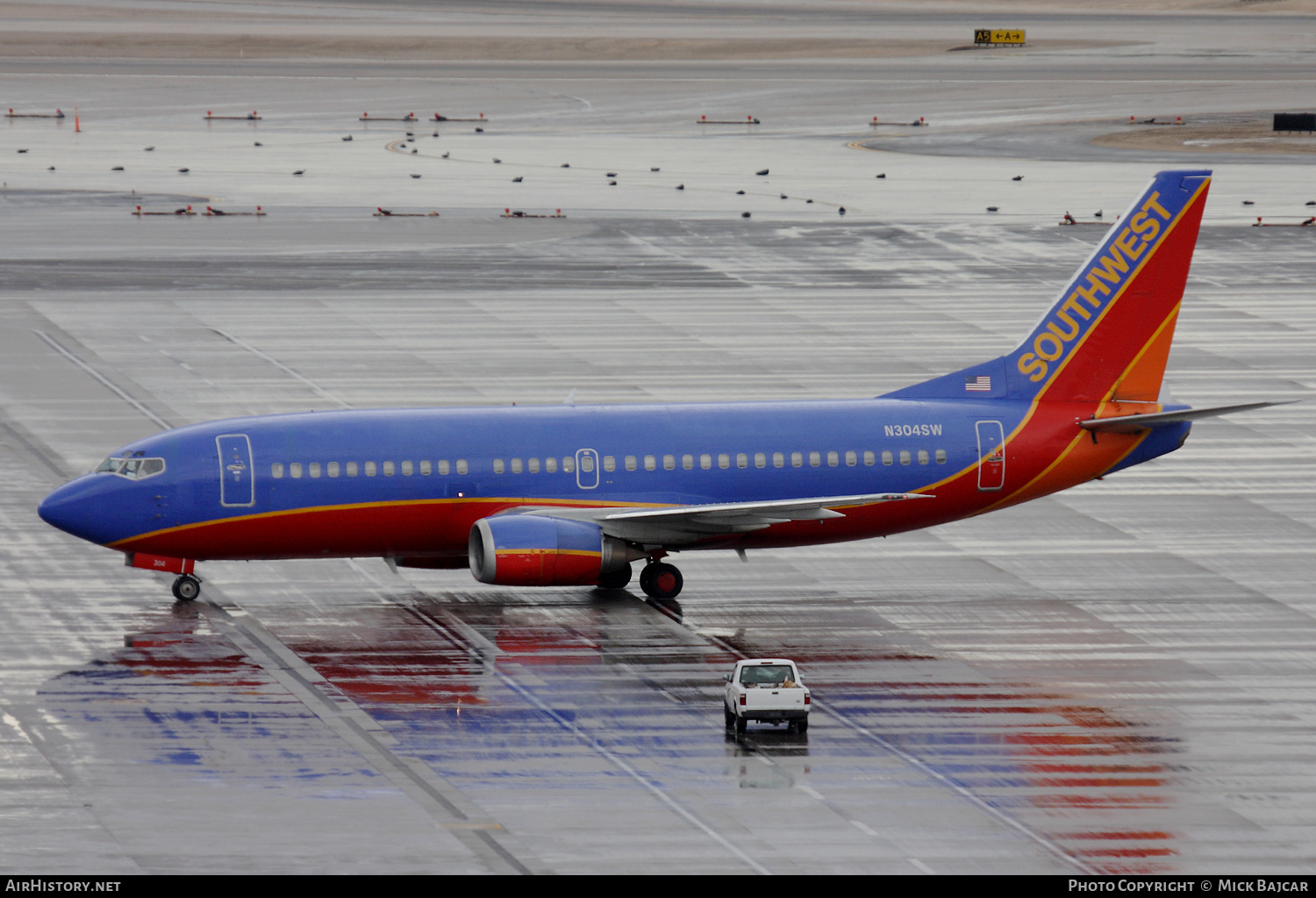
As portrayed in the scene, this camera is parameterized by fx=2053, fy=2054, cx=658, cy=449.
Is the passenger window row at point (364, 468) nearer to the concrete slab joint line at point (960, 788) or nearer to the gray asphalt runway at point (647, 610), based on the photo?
the gray asphalt runway at point (647, 610)

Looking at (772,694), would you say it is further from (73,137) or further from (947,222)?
(73,137)

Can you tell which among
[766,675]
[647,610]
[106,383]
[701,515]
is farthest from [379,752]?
[106,383]

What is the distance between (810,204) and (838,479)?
219ft

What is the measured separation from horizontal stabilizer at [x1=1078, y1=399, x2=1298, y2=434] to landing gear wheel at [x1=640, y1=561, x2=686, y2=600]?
10415 mm

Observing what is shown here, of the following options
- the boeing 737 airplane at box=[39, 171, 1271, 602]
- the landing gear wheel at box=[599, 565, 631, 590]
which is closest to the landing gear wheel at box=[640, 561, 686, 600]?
the boeing 737 airplane at box=[39, 171, 1271, 602]

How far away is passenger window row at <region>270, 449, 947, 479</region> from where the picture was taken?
45.5 m

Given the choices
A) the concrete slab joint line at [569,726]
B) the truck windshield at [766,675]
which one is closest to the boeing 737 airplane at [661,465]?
the concrete slab joint line at [569,726]

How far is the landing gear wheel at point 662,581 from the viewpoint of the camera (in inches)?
1831

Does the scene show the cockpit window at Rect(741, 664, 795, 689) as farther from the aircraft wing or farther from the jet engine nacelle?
the jet engine nacelle

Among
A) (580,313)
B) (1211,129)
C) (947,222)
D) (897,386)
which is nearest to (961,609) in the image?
(897,386)

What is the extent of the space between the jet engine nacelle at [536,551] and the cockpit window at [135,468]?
23.4 feet

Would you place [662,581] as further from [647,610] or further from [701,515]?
[701,515]

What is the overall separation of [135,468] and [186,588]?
3.02 metres

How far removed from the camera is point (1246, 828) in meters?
31.8
